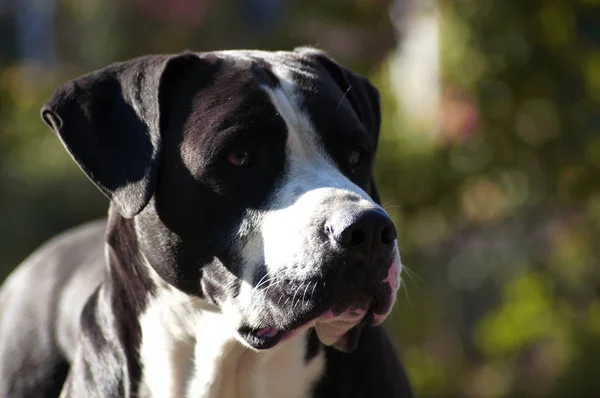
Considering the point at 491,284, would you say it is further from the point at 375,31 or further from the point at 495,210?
the point at 375,31

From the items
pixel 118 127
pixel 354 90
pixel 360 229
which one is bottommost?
pixel 354 90

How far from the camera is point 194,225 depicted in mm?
3287

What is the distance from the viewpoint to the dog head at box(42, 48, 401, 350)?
3.04 metres

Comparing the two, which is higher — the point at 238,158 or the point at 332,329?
the point at 238,158

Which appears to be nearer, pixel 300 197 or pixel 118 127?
pixel 300 197

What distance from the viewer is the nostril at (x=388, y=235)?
3.01m

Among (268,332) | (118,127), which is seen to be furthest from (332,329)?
(118,127)

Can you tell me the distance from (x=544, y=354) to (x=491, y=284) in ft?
2.41

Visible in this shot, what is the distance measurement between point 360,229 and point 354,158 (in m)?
0.53

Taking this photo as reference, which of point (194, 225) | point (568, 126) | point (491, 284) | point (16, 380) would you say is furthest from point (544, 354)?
point (194, 225)

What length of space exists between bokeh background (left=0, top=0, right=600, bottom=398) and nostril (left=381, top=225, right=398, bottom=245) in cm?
373

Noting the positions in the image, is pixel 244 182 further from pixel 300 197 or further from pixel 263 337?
pixel 263 337

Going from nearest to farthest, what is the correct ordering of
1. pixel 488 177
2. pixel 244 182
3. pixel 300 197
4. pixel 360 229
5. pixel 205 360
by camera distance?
1. pixel 360 229
2. pixel 300 197
3. pixel 244 182
4. pixel 205 360
5. pixel 488 177

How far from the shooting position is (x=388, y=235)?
9.95 feet
